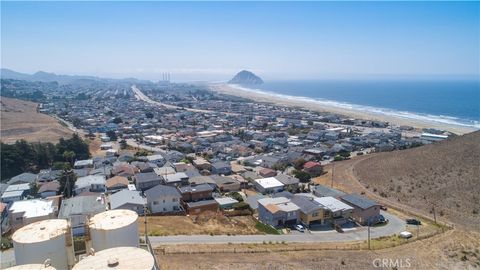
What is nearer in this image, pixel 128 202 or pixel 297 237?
pixel 297 237

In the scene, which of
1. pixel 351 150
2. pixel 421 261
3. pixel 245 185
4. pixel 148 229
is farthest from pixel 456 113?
pixel 148 229

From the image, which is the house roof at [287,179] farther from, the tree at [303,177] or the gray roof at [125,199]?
the gray roof at [125,199]

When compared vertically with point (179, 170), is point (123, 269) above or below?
above

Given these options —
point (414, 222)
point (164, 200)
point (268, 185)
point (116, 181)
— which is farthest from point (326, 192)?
point (116, 181)

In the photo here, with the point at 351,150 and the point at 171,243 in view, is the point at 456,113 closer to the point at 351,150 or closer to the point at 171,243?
the point at 351,150

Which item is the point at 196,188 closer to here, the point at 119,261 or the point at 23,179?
the point at 23,179

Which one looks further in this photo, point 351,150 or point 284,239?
point 351,150
